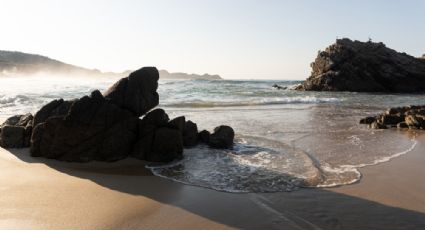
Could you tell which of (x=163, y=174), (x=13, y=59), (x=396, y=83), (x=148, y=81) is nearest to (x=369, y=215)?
(x=163, y=174)

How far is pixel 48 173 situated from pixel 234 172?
12.4ft

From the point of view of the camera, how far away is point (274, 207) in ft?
20.6

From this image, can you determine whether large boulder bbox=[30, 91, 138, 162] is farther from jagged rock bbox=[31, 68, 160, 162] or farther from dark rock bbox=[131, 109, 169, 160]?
dark rock bbox=[131, 109, 169, 160]

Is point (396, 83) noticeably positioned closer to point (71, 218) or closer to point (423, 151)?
point (423, 151)

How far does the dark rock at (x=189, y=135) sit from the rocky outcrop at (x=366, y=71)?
41.8 metres

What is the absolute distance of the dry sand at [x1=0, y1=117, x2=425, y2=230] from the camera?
220 inches

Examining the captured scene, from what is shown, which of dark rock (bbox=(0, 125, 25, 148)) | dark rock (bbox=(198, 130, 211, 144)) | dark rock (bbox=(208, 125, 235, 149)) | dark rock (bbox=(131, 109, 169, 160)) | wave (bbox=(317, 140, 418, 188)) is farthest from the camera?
dark rock (bbox=(198, 130, 211, 144))

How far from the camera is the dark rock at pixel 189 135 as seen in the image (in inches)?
439

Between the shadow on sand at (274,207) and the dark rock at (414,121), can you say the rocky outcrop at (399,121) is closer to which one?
the dark rock at (414,121)

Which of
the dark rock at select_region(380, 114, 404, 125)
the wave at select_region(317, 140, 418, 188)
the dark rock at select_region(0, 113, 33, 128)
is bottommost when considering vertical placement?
the wave at select_region(317, 140, 418, 188)

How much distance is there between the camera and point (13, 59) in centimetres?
14925

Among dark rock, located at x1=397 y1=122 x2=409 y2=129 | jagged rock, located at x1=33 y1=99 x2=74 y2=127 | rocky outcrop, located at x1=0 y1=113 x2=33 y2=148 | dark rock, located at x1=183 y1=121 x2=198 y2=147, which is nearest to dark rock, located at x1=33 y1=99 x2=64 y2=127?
jagged rock, located at x1=33 y1=99 x2=74 y2=127

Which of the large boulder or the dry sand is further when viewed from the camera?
the large boulder

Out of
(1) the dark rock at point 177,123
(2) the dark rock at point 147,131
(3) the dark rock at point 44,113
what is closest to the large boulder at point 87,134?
(2) the dark rock at point 147,131
